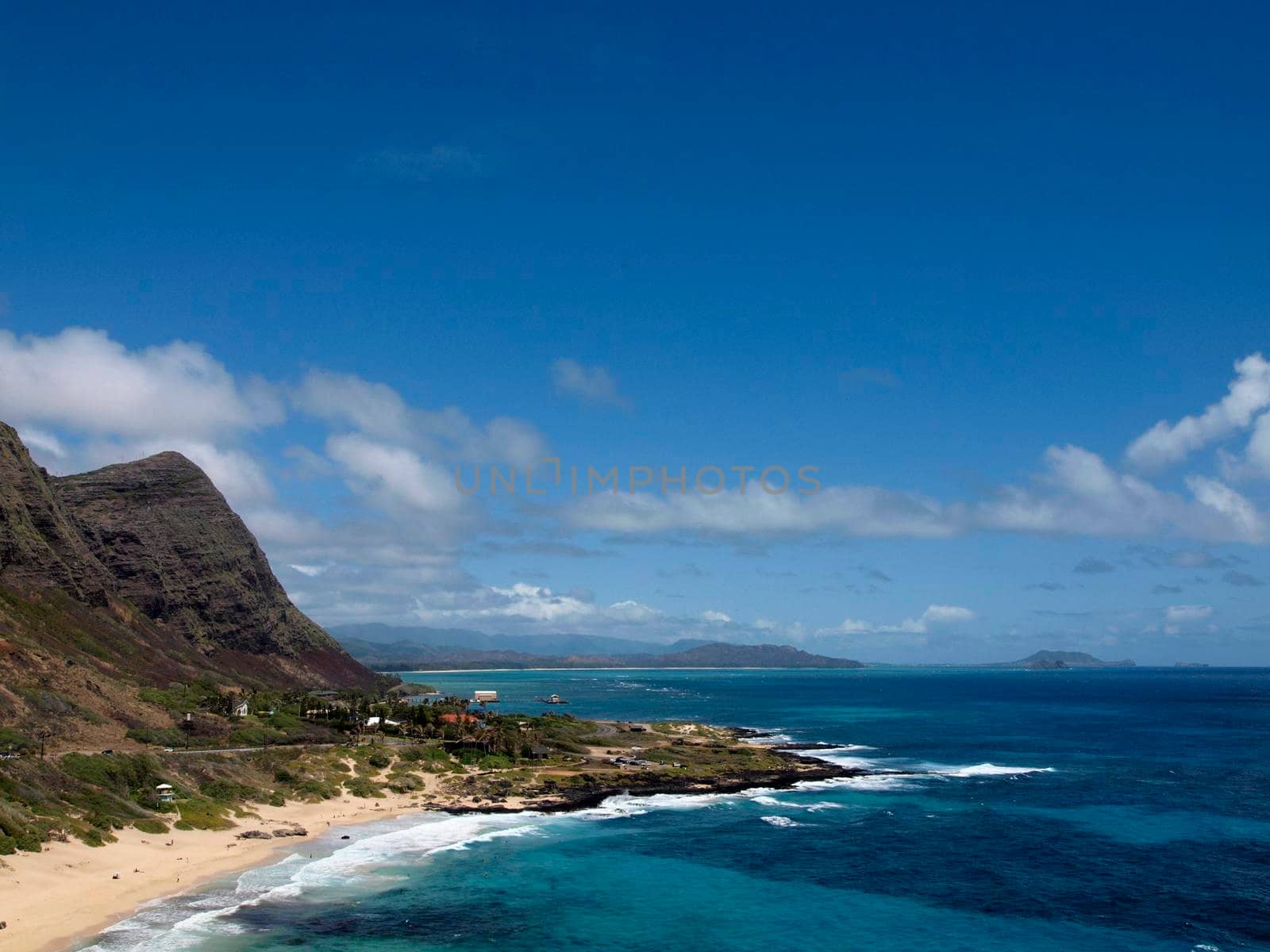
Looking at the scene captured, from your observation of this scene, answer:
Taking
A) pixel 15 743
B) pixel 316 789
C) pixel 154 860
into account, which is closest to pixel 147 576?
pixel 15 743

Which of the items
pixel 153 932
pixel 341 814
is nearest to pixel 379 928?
pixel 153 932

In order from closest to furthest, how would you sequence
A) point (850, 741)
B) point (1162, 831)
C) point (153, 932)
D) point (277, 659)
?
point (153, 932), point (1162, 831), point (850, 741), point (277, 659)

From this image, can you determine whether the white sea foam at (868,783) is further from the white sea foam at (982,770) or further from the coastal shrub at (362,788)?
the coastal shrub at (362,788)

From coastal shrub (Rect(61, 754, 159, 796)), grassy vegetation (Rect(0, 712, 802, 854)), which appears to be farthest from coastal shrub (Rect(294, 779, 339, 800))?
coastal shrub (Rect(61, 754, 159, 796))

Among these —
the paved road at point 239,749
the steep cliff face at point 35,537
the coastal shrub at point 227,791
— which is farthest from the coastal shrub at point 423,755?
the steep cliff face at point 35,537

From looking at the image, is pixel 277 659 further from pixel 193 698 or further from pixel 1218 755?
pixel 1218 755
